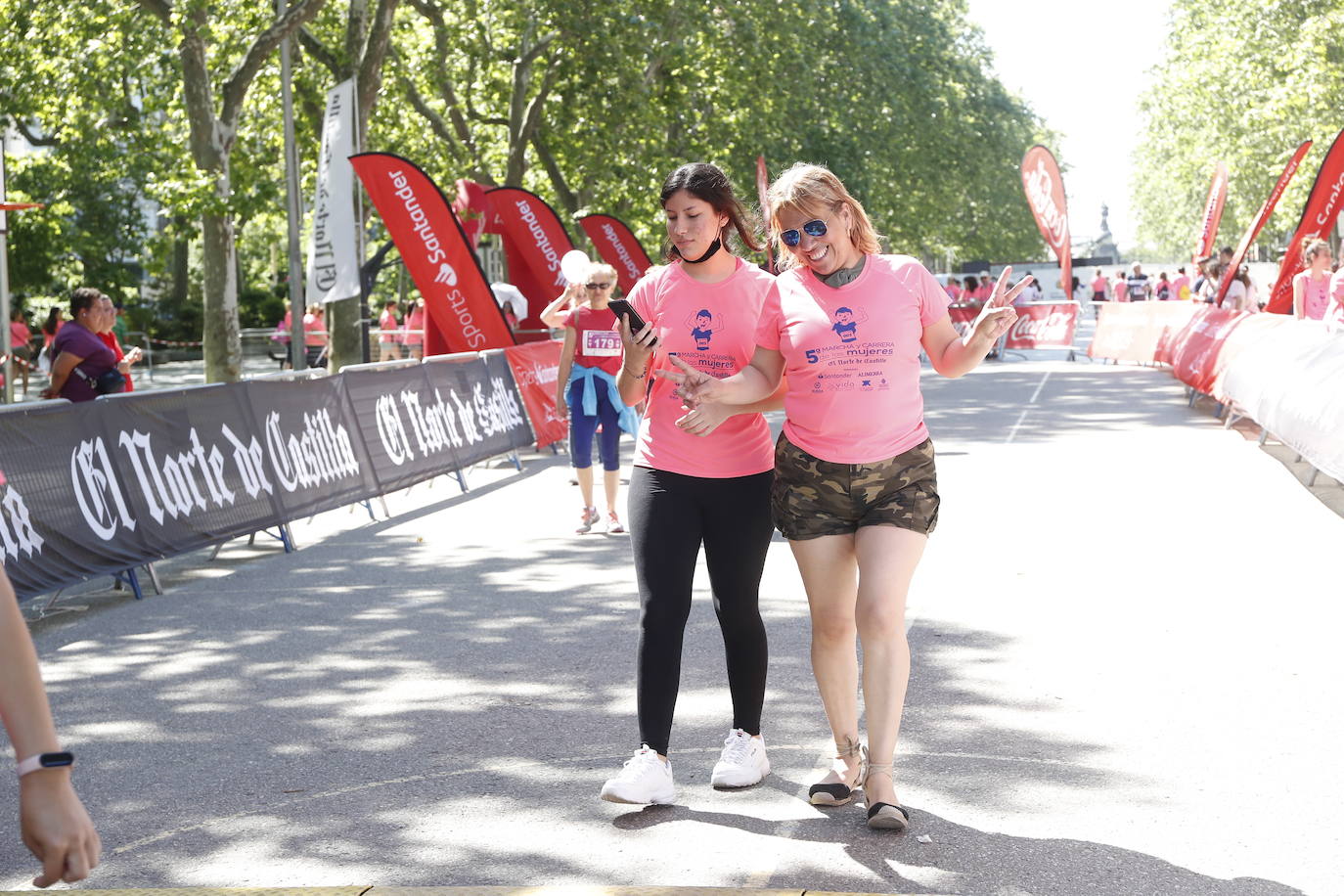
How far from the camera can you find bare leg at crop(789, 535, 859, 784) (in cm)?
493

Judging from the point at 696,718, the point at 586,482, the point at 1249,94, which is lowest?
the point at 696,718

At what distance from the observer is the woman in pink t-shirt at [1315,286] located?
17.1 metres

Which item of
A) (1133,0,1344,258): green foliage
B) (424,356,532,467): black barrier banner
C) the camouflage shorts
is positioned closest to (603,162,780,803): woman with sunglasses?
the camouflage shorts

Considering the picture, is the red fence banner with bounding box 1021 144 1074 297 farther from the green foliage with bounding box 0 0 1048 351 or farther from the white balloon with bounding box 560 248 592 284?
the white balloon with bounding box 560 248 592 284

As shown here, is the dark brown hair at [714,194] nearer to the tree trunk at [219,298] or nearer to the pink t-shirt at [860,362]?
the pink t-shirt at [860,362]

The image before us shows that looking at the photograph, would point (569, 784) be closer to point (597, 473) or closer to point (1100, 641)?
point (1100, 641)

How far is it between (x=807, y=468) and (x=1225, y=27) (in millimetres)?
45167

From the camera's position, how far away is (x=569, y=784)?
543cm

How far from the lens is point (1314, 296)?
56.3 ft

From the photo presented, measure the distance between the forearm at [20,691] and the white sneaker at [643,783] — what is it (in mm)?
3045

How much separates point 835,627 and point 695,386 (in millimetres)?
820

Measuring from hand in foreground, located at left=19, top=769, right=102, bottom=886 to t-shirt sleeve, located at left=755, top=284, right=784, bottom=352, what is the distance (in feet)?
10.3

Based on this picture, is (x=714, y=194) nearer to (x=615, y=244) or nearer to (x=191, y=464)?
(x=191, y=464)

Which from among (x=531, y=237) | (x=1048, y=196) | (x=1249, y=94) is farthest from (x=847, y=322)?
(x=1249, y=94)
